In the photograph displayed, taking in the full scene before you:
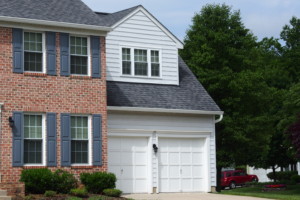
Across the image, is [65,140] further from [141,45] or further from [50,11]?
[141,45]

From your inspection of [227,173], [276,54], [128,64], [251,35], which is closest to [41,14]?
[128,64]

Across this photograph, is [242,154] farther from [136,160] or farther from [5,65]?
[5,65]

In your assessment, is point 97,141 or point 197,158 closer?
point 97,141

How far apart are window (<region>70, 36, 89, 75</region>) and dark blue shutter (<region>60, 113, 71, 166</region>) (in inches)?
68.7

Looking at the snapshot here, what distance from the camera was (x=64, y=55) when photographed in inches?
872

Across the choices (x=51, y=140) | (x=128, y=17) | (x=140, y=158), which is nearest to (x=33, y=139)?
(x=51, y=140)

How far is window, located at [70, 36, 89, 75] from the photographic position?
22.5 meters

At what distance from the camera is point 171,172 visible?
83.1ft

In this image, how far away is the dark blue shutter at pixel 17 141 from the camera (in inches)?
821

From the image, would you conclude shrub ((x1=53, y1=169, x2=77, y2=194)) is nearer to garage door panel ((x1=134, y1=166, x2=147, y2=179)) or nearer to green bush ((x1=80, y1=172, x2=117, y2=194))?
green bush ((x1=80, y1=172, x2=117, y2=194))

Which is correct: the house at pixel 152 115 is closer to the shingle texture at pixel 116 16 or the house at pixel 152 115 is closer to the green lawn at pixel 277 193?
the shingle texture at pixel 116 16

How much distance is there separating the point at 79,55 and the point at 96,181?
4597 millimetres

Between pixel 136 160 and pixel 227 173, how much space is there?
2646 centimetres

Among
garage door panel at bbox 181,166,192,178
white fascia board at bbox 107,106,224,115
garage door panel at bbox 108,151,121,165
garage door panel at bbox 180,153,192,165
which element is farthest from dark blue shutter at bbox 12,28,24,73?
garage door panel at bbox 181,166,192,178
